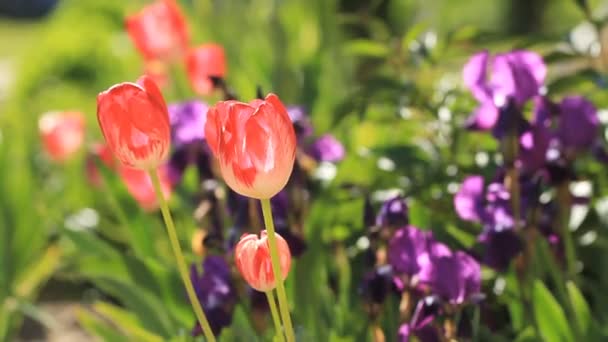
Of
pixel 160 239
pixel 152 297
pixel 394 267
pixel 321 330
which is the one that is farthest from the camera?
pixel 160 239

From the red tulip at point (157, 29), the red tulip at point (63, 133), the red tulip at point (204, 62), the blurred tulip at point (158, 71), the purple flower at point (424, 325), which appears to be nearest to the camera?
the purple flower at point (424, 325)

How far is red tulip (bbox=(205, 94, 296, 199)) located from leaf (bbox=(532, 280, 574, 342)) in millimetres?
454

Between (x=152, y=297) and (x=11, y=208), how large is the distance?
33.5 inches

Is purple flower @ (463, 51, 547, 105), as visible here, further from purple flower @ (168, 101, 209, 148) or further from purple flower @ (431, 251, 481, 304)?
purple flower @ (168, 101, 209, 148)

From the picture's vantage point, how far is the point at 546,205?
1.19m

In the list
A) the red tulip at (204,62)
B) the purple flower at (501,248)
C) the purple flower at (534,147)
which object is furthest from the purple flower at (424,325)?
the red tulip at (204,62)

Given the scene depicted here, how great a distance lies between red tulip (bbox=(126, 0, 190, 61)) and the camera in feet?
7.03

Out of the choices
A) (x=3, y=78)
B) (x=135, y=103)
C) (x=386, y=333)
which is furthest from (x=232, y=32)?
(x=3, y=78)

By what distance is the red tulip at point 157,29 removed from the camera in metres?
2.14

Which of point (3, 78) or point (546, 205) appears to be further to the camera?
point (3, 78)

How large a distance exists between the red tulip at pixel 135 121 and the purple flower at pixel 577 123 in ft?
1.91

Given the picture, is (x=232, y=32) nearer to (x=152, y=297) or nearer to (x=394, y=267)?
(x=152, y=297)

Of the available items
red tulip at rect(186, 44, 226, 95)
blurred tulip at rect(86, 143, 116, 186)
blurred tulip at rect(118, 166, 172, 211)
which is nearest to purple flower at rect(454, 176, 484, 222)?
blurred tulip at rect(118, 166, 172, 211)

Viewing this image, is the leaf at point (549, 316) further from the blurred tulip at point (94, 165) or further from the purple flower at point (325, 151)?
the blurred tulip at point (94, 165)
